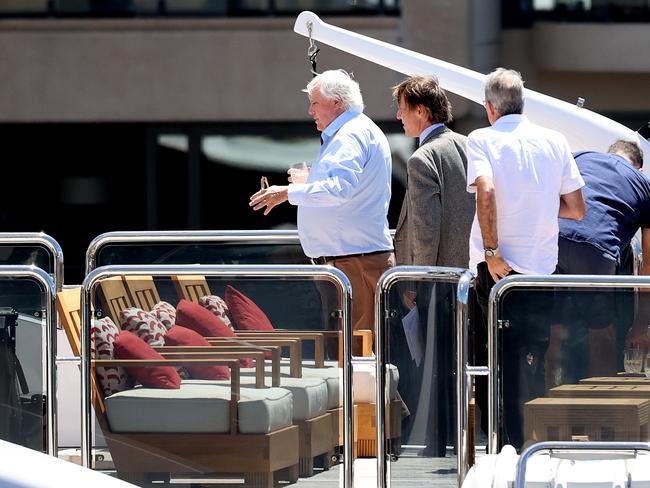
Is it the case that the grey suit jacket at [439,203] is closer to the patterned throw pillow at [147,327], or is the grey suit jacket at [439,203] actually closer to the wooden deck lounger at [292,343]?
the wooden deck lounger at [292,343]

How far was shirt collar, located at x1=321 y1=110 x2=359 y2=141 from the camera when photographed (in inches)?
269

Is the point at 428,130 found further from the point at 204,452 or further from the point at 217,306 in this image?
the point at 204,452

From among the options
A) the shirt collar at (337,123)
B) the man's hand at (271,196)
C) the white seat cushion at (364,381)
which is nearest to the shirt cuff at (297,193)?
the man's hand at (271,196)

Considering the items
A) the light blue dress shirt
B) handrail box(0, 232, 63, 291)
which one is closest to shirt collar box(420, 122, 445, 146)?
the light blue dress shirt

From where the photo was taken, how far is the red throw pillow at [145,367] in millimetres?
5566

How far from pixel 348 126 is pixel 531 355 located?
189 cm

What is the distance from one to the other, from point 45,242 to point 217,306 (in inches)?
100

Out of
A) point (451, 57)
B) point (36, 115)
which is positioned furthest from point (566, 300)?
point (36, 115)

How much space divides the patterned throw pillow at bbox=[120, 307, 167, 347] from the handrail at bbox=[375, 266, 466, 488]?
87 cm

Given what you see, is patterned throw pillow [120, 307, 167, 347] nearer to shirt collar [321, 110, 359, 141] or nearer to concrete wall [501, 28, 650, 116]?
shirt collar [321, 110, 359, 141]

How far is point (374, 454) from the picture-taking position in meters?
6.46

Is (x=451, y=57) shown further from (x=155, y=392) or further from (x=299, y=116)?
(x=155, y=392)

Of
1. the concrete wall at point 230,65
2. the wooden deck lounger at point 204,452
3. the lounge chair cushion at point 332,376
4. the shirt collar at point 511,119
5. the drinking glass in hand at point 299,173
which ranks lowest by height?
the wooden deck lounger at point 204,452

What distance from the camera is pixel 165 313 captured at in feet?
18.4
